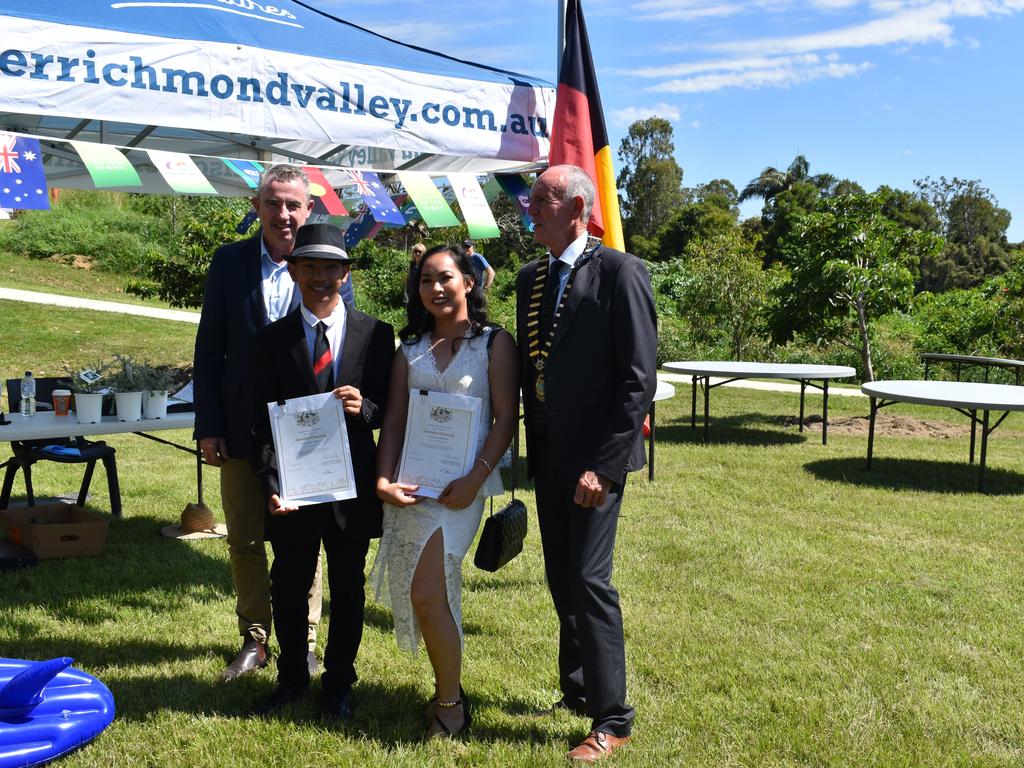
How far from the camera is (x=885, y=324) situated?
79.6 ft

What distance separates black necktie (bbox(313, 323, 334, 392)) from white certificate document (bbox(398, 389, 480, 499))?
0.31m

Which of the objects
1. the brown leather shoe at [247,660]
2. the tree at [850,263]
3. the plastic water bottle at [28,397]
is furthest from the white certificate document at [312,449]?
the tree at [850,263]

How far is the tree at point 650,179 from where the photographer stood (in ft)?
190

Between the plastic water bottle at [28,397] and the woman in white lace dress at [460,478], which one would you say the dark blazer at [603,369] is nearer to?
the woman in white lace dress at [460,478]

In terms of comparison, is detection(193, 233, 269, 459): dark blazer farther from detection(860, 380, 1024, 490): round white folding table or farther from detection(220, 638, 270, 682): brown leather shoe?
detection(860, 380, 1024, 490): round white folding table

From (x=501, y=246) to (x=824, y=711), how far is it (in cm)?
2830

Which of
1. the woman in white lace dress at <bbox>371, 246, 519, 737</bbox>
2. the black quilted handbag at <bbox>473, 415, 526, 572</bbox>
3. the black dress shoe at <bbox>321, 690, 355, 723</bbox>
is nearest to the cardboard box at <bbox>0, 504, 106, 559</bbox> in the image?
the black dress shoe at <bbox>321, 690, 355, 723</bbox>

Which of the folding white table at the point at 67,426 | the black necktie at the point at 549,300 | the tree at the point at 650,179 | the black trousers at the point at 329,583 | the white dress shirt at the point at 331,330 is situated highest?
the tree at the point at 650,179

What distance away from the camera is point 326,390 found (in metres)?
3.34

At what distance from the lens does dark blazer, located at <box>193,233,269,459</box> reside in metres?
3.77

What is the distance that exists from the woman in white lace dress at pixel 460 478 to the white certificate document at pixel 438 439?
36 millimetres

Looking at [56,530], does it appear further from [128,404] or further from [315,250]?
[315,250]

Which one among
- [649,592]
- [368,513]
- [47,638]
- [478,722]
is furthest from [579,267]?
[47,638]

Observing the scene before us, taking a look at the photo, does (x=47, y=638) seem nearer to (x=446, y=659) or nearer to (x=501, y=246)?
(x=446, y=659)
